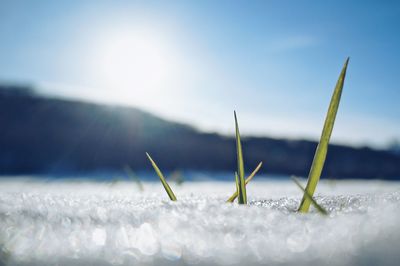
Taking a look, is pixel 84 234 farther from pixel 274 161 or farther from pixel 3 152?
pixel 274 161

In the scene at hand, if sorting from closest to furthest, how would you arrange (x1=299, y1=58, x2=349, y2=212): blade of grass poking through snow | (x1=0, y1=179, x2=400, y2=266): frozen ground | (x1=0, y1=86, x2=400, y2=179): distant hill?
1. (x1=0, y1=179, x2=400, y2=266): frozen ground
2. (x1=299, y1=58, x2=349, y2=212): blade of grass poking through snow
3. (x1=0, y1=86, x2=400, y2=179): distant hill

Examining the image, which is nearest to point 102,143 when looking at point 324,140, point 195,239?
point 324,140

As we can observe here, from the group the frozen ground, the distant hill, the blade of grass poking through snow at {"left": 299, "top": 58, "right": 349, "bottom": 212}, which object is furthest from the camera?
the distant hill

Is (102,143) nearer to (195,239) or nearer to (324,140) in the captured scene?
(324,140)

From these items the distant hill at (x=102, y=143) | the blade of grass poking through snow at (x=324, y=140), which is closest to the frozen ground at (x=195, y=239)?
the blade of grass poking through snow at (x=324, y=140)

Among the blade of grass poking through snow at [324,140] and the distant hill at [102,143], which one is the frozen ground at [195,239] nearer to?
the blade of grass poking through snow at [324,140]

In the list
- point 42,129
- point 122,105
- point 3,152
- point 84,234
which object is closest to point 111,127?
point 122,105

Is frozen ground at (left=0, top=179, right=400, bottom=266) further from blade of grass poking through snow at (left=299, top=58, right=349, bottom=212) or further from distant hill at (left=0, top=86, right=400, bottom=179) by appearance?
distant hill at (left=0, top=86, right=400, bottom=179)

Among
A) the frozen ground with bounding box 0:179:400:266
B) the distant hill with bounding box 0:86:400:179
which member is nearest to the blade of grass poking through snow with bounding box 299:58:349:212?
the frozen ground with bounding box 0:179:400:266
